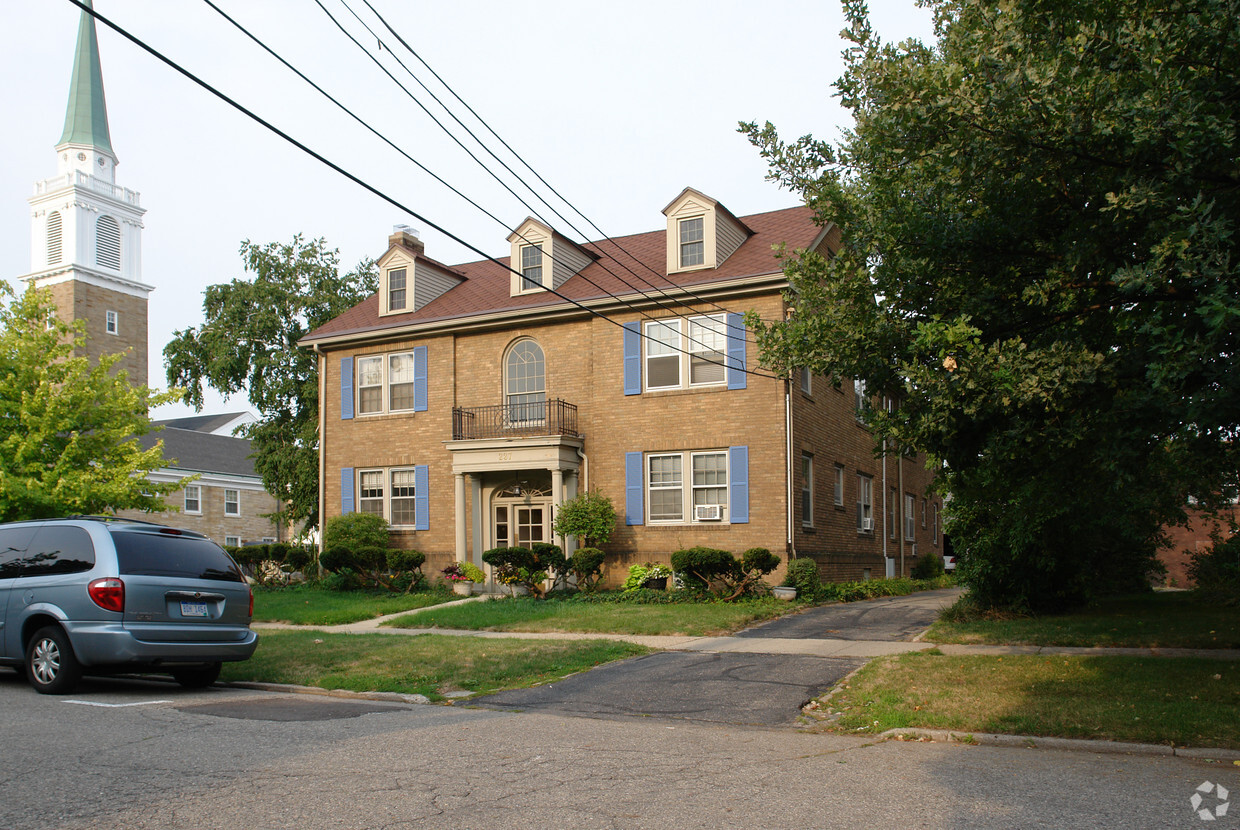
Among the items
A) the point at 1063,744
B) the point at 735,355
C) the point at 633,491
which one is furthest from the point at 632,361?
the point at 1063,744

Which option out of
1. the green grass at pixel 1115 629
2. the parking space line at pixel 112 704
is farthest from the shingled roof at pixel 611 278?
the parking space line at pixel 112 704

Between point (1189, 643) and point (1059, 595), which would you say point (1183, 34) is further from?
point (1059, 595)

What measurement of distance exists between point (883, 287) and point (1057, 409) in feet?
6.92

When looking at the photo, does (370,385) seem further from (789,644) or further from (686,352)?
(789,644)

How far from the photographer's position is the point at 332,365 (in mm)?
24969

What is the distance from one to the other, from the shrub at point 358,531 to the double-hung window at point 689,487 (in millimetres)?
7059

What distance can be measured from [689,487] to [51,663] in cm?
1341

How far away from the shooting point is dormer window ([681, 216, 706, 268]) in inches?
835

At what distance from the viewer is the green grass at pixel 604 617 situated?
47.6 feet

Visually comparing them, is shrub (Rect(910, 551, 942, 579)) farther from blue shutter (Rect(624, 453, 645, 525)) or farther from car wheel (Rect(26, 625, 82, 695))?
car wheel (Rect(26, 625, 82, 695))

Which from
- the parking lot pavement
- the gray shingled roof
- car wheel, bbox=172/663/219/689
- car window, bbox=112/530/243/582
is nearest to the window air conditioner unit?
the parking lot pavement

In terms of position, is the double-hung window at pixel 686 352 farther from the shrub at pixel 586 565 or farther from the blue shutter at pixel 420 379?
the blue shutter at pixel 420 379

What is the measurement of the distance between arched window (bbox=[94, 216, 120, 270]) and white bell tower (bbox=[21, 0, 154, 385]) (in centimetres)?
5

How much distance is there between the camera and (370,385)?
80.3 ft
